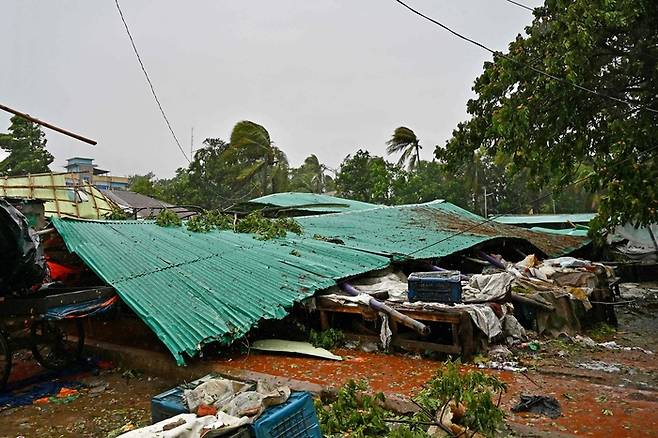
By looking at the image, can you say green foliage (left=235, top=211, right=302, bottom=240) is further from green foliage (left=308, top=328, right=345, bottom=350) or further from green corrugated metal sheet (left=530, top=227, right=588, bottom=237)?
green corrugated metal sheet (left=530, top=227, right=588, bottom=237)

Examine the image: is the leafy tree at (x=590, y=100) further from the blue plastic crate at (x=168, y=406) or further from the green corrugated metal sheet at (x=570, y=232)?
the green corrugated metal sheet at (x=570, y=232)

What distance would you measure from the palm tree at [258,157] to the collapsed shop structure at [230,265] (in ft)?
36.9

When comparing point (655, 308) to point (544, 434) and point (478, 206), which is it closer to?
point (544, 434)

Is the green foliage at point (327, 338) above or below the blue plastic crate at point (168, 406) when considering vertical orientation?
below

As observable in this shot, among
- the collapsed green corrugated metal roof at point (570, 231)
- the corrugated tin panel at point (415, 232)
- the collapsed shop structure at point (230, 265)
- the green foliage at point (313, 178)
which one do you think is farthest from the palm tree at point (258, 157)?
the collapsed green corrugated metal roof at point (570, 231)

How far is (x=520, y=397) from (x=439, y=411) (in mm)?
1230

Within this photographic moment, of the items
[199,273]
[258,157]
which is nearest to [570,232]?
[258,157]

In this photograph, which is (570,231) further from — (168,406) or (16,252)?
(168,406)

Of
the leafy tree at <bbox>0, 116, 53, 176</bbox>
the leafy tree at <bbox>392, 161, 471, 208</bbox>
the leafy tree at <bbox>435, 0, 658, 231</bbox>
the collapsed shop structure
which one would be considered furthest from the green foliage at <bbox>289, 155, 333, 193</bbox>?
the leafy tree at <bbox>435, 0, 658, 231</bbox>

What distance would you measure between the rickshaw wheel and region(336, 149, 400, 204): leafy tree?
2267cm

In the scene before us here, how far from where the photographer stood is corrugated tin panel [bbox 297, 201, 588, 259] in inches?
438

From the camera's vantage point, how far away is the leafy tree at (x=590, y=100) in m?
6.44

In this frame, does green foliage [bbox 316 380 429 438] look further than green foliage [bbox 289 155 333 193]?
No

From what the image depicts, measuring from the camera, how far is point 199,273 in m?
7.28
